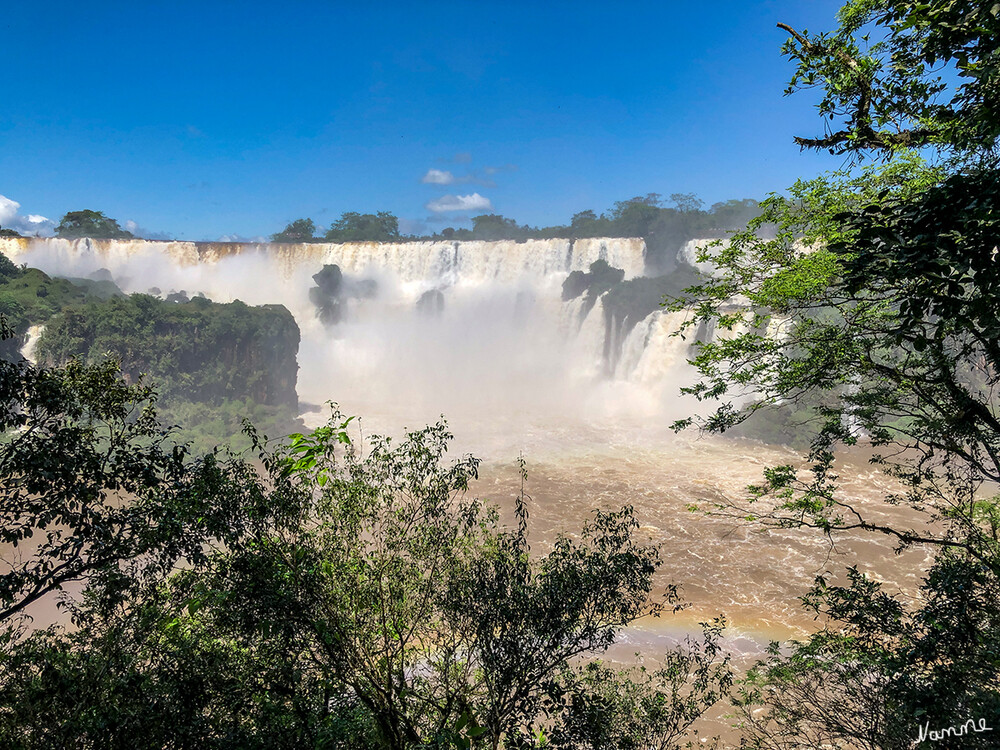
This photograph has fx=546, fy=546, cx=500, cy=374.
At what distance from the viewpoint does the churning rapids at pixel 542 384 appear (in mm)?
14727

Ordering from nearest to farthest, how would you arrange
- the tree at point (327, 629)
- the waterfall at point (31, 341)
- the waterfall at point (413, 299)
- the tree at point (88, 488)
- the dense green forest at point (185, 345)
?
the tree at point (88, 488)
the tree at point (327, 629)
the waterfall at point (31, 341)
the dense green forest at point (185, 345)
the waterfall at point (413, 299)

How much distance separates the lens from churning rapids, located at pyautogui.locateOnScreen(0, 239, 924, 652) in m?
14.7

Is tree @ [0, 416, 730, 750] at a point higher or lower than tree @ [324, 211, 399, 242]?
lower

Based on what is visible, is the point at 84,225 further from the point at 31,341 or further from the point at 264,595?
the point at 264,595

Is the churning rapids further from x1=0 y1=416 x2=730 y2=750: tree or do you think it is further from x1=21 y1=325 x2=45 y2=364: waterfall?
x1=21 y1=325 x2=45 y2=364: waterfall

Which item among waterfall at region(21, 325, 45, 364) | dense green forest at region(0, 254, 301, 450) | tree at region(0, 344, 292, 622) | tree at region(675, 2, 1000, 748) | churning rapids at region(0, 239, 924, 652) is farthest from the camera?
dense green forest at region(0, 254, 301, 450)

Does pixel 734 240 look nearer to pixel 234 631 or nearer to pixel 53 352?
pixel 234 631

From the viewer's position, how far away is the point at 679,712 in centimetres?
577

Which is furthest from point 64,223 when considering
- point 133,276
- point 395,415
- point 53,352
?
point 395,415

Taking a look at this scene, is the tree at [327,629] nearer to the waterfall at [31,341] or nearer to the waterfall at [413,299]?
the waterfall at [31,341]

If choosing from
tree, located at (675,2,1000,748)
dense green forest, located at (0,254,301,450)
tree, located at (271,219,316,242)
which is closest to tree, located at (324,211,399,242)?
tree, located at (271,219,316,242)

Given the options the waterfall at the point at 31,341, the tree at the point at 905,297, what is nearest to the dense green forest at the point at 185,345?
the waterfall at the point at 31,341

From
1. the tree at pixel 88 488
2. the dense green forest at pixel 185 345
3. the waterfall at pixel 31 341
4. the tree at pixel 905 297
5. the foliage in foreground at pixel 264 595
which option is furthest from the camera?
the dense green forest at pixel 185 345

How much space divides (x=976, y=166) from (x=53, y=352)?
32.9m
